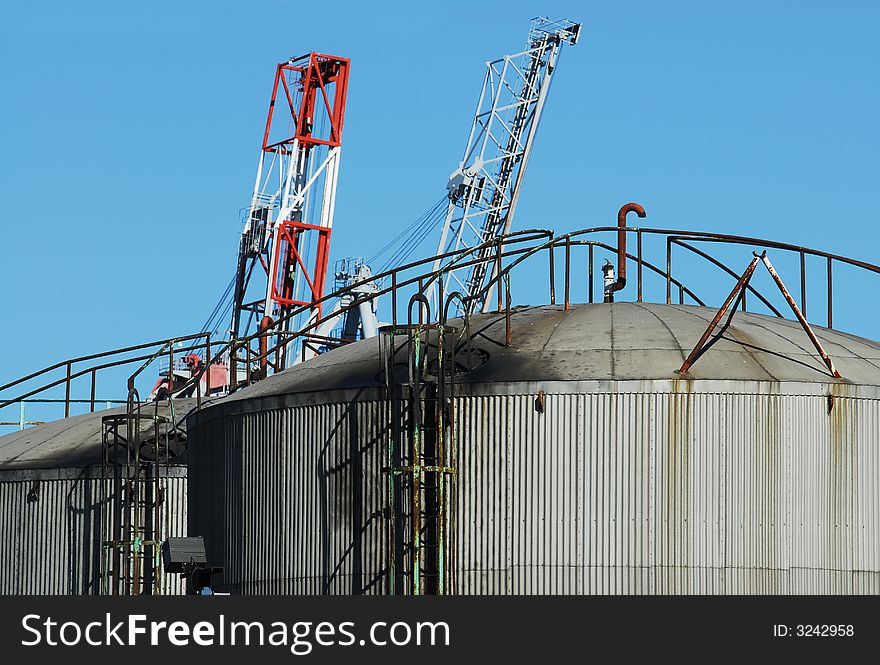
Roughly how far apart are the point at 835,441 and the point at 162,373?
41.9 meters

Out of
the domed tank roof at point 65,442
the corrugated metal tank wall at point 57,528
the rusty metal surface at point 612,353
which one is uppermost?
the rusty metal surface at point 612,353

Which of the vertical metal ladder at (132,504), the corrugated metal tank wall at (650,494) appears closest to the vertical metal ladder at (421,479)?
the corrugated metal tank wall at (650,494)

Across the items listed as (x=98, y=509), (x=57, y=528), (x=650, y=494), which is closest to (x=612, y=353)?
(x=650, y=494)

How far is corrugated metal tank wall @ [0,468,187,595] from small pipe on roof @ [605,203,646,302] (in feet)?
40.7

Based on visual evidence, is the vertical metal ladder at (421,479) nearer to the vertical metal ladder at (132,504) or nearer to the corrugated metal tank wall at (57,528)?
the vertical metal ladder at (132,504)

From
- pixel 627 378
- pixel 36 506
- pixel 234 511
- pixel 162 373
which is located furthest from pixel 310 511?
pixel 162 373

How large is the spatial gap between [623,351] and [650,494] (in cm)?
321

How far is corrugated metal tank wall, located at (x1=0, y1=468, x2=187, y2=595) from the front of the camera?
164ft

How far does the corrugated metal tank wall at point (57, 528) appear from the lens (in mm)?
50000

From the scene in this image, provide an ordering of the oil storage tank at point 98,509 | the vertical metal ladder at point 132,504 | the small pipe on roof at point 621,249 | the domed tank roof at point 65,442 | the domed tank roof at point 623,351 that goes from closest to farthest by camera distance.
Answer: the domed tank roof at point 623,351 → the small pipe on roof at point 621,249 → the vertical metal ladder at point 132,504 → the oil storage tank at point 98,509 → the domed tank roof at point 65,442

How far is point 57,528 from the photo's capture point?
5103 centimetres

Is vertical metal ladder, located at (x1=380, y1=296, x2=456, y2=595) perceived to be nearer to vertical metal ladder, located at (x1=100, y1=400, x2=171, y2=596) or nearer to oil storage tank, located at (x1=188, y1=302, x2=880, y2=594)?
oil storage tank, located at (x1=188, y1=302, x2=880, y2=594)

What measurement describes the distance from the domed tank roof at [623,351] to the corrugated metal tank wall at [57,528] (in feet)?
30.6

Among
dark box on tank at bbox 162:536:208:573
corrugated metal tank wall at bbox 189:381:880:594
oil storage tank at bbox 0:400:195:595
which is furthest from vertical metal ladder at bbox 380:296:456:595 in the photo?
oil storage tank at bbox 0:400:195:595
